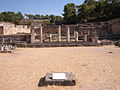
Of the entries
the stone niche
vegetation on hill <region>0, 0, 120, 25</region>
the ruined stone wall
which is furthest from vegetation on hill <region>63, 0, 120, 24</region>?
the ruined stone wall

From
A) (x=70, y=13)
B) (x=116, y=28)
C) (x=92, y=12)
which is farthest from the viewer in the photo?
(x=70, y=13)

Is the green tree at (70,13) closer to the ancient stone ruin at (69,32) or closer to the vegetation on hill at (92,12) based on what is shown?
the vegetation on hill at (92,12)

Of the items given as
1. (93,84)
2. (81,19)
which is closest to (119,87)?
(93,84)

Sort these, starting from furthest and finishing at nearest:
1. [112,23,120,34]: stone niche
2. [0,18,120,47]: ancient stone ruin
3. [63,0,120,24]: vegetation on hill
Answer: [63,0,120,24]: vegetation on hill < [112,23,120,34]: stone niche < [0,18,120,47]: ancient stone ruin

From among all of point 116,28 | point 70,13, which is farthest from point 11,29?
point 116,28

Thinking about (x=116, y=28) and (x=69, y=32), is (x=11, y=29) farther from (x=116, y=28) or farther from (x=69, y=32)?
(x=116, y=28)

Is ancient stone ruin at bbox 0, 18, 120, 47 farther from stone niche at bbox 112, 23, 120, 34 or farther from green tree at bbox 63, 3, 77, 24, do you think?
Result: green tree at bbox 63, 3, 77, 24

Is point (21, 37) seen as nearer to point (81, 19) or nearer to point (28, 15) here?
point (81, 19)

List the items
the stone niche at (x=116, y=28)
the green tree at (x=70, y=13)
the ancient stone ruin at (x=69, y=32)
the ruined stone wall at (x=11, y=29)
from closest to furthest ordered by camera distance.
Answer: the ancient stone ruin at (x=69, y=32)
the stone niche at (x=116, y=28)
the ruined stone wall at (x=11, y=29)
the green tree at (x=70, y=13)

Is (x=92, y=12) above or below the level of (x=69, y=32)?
above

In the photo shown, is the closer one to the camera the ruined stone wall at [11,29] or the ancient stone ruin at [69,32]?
the ancient stone ruin at [69,32]

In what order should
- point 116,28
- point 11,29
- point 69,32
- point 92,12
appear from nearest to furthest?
1. point 69,32
2. point 116,28
3. point 11,29
4. point 92,12

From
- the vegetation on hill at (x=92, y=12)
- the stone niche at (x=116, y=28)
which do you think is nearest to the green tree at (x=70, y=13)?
the vegetation on hill at (x=92, y=12)

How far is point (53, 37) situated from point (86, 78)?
2762 centimetres
